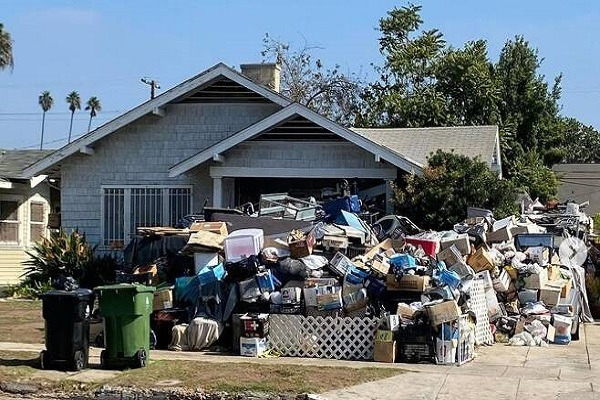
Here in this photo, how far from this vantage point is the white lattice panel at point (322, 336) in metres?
14.1

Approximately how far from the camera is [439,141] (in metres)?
25.2

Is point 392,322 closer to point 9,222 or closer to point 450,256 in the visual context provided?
point 450,256

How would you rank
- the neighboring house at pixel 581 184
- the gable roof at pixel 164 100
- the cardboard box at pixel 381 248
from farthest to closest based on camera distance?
the neighboring house at pixel 581 184
the gable roof at pixel 164 100
the cardboard box at pixel 381 248

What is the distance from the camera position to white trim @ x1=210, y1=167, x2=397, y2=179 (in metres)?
21.1

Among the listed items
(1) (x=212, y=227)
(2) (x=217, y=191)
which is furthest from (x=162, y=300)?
(2) (x=217, y=191)

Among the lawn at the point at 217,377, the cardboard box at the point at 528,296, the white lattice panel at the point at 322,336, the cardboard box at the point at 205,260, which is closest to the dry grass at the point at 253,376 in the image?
the lawn at the point at 217,377

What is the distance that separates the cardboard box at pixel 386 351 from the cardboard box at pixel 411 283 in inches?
37.9

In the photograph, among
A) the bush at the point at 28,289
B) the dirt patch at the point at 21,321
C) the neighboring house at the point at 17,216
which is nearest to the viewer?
the dirt patch at the point at 21,321

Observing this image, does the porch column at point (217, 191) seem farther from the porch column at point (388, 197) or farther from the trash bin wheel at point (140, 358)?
the trash bin wheel at point (140, 358)

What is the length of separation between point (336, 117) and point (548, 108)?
34.1 feet

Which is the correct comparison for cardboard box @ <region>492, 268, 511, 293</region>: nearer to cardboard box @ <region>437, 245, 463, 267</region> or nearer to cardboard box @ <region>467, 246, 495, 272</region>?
cardboard box @ <region>467, 246, 495, 272</region>

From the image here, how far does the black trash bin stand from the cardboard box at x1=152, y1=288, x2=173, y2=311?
2706 millimetres

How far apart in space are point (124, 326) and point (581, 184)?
42.7 metres

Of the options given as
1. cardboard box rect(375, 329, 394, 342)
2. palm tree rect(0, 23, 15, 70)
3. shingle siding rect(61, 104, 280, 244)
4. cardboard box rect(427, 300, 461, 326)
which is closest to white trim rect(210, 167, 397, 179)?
shingle siding rect(61, 104, 280, 244)
